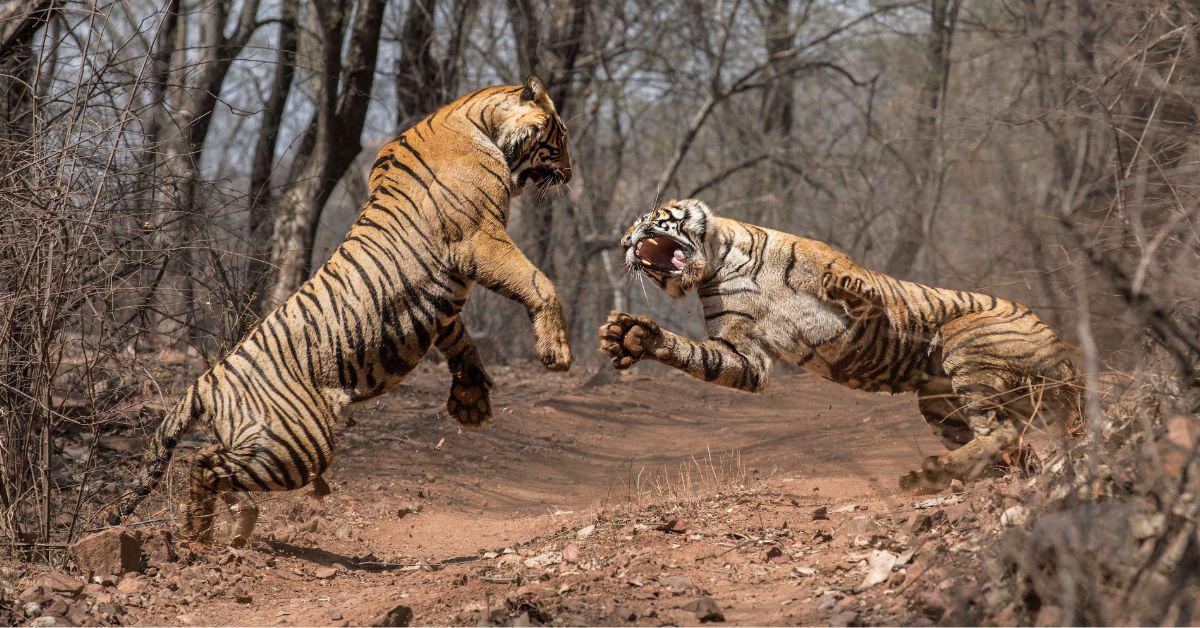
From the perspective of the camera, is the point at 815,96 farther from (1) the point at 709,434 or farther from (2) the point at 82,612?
(2) the point at 82,612

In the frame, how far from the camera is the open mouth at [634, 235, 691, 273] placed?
5.55 m

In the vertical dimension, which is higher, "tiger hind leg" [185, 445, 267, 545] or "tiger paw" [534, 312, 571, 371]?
"tiger paw" [534, 312, 571, 371]

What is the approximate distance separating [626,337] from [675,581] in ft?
3.59

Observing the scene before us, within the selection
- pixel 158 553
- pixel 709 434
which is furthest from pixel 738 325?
pixel 709 434

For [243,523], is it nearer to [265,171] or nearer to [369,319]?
[369,319]

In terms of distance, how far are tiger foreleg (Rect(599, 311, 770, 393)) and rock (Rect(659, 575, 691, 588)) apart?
940mm

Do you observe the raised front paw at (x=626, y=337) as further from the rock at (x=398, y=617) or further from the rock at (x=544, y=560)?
the rock at (x=398, y=617)

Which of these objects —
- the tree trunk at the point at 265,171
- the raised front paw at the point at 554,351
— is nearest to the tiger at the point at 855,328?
the raised front paw at the point at 554,351

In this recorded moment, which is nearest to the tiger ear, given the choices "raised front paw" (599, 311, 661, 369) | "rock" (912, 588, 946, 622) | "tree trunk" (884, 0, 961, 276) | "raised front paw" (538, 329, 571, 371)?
"raised front paw" (538, 329, 571, 371)

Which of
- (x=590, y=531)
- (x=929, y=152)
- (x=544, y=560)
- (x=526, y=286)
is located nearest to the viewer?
(x=544, y=560)

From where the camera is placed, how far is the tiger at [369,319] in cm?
517

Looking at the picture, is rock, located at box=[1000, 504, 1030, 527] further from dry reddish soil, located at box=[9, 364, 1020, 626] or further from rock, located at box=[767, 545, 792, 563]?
rock, located at box=[767, 545, 792, 563]

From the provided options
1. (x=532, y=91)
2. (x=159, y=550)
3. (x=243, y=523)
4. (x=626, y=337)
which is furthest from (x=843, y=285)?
(x=159, y=550)

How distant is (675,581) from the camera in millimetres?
4355
